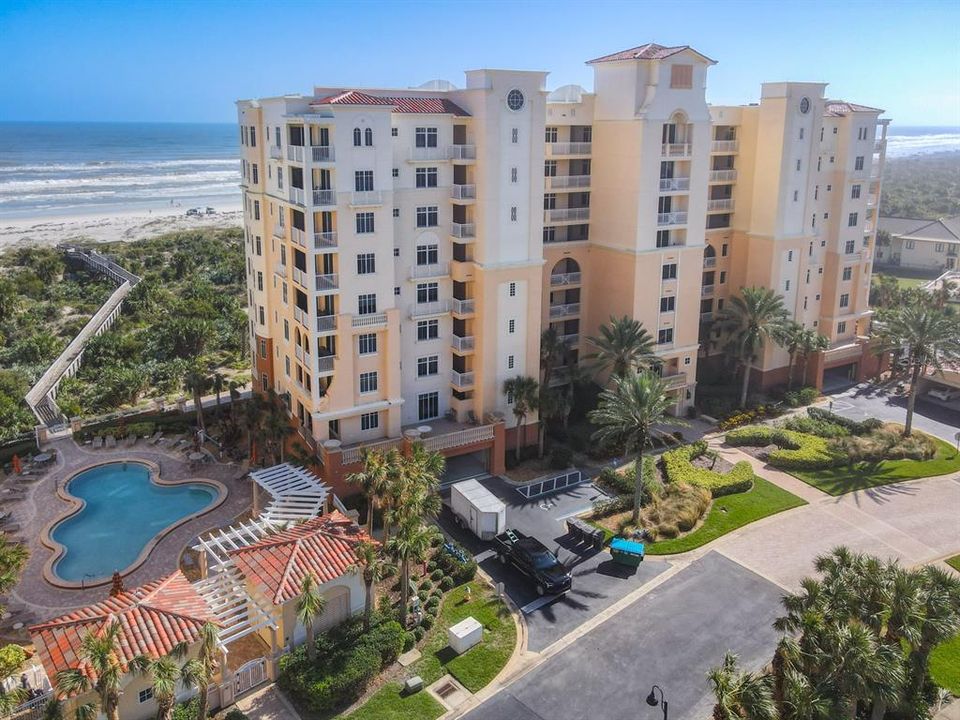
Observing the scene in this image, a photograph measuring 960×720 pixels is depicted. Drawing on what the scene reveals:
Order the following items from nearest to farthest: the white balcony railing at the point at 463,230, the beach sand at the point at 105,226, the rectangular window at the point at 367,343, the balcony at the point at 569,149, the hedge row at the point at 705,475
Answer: the rectangular window at the point at 367,343 < the hedge row at the point at 705,475 < the white balcony railing at the point at 463,230 < the balcony at the point at 569,149 < the beach sand at the point at 105,226

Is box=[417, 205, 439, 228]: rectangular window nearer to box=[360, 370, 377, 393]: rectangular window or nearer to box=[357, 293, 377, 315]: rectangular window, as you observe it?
box=[357, 293, 377, 315]: rectangular window

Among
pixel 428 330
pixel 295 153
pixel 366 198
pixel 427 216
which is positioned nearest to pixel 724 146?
pixel 427 216

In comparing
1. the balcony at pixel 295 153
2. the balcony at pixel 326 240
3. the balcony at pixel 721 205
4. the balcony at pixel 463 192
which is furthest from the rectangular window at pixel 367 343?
the balcony at pixel 721 205

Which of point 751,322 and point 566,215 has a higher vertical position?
point 566,215

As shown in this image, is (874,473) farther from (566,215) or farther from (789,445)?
(566,215)

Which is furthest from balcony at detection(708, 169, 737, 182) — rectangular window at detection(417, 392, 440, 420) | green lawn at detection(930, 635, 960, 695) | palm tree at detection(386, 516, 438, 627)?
palm tree at detection(386, 516, 438, 627)

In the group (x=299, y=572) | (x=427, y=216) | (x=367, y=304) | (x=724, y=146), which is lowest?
(x=299, y=572)

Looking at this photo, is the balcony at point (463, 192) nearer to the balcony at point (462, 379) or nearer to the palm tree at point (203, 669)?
the balcony at point (462, 379)

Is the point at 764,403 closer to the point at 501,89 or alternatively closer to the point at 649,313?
the point at 649,313
